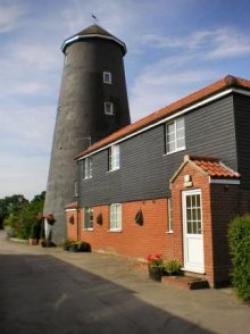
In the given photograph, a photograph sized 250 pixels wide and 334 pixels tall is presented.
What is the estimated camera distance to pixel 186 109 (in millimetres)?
16703

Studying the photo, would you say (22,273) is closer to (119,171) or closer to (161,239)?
(161,239)

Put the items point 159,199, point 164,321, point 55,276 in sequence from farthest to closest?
point 159,199 < point 55,276 < point 164,321

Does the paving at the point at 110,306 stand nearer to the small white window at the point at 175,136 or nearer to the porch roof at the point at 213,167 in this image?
the porch roof at the point at 213,167

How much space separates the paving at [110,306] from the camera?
30.1ft

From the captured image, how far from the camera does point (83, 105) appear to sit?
34.0 metres

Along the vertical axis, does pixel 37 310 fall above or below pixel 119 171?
below

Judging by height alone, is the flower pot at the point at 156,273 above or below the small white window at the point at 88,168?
below

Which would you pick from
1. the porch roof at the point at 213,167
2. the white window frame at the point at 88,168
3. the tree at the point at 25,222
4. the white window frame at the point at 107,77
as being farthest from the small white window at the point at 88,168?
the porch roof at the point at 213,167

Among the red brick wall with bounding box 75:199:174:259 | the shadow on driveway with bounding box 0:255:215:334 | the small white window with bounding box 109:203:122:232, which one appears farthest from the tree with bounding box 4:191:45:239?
the shadow on driveway with bounding box 0:255:215:334

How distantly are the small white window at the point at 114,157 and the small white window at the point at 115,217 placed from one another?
192 cm

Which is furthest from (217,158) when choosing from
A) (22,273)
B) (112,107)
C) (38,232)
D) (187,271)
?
(38,232)

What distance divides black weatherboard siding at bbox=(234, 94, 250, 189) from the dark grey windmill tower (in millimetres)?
19672

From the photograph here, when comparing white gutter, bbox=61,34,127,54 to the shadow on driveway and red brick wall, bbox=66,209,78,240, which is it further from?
the shadow on driveway

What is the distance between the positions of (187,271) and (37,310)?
5723 mm
